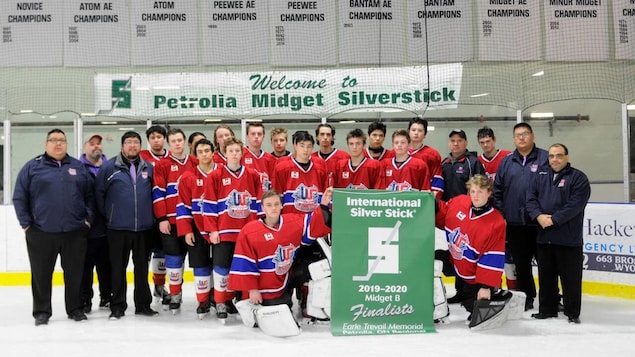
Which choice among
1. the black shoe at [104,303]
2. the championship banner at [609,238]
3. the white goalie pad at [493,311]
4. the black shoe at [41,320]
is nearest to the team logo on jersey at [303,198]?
the white goalie pad at [493,311]

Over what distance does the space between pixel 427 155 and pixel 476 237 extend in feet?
3.06

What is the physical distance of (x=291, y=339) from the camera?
138 inches

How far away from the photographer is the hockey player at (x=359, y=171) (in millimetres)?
4320

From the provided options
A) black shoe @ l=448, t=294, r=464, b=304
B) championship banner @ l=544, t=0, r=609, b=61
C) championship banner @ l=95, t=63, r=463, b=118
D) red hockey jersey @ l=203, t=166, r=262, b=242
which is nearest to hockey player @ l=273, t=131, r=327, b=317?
red hockey jersey @ l=203, t=166, r=262, b=242

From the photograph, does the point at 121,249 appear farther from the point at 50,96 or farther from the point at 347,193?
the point at 50,96

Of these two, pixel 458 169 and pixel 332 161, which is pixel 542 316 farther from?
pixel 332 161

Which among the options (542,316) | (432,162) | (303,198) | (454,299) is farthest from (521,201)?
(303,198)

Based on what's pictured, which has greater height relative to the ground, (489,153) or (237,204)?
(489,153)

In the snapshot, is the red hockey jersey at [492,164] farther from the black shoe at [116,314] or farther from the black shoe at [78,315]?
the black shoe at [78,315]

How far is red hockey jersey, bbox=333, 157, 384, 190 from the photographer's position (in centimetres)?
434

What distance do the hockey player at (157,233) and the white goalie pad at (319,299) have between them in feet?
4.41

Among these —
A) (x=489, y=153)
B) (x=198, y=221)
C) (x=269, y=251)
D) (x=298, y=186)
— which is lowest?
(x=269, y=251)

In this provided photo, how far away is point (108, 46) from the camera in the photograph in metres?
7.68

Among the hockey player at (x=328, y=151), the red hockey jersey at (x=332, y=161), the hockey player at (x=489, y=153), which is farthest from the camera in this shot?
the hockey player at (x=489, y=153)
